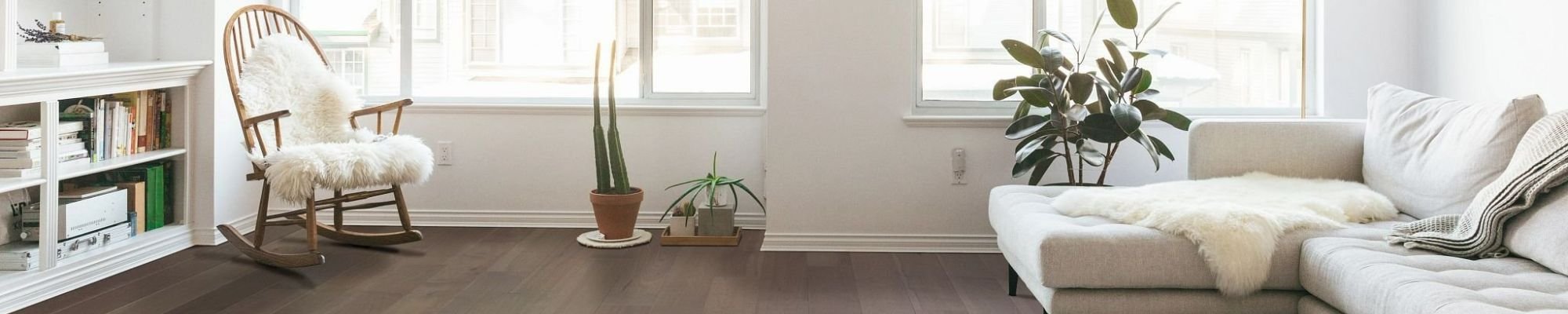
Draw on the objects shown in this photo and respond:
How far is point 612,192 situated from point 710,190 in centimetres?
35

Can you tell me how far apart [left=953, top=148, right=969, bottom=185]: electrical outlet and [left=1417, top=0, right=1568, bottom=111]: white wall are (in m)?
1.58

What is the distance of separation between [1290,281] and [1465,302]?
626mm

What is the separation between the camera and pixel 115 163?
3.71 meters

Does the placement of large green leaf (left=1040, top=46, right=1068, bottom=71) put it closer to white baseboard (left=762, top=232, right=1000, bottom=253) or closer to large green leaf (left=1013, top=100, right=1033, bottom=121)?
large green leaf (left=1013, top=100, right=1033, bottom=121)

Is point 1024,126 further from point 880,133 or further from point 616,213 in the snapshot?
point 616,213

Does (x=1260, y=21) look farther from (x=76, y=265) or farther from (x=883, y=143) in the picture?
(x=76, y=265)

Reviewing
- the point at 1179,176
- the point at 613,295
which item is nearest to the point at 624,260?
the point at 613,295

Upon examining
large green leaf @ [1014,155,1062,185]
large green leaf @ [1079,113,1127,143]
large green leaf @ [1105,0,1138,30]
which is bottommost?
large green leaf @ [1014,155,1062,185]

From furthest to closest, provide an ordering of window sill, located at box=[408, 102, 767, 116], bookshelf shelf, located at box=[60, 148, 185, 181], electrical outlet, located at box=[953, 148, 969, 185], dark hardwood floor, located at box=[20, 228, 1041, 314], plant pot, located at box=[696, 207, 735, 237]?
1. window sill, located at box=[408, 102, 767, 116]
2. plant pot, located at box=[696, 207, 735, 237]
3. electrical outlet, located at box=[953, 148, 969, 185]
4. bookshelf shelf, located at box=[60, 148, 185, 181]
5. dark hardwood floor, located at box=[20, 228, 1041, 314]

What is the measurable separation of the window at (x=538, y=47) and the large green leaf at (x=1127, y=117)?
158cm

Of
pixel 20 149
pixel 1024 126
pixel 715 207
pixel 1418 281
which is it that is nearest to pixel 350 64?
pixel 20 149

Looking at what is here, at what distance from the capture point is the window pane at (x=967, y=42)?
→ 425 centimetres

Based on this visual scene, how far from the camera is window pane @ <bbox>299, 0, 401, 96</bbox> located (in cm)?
477

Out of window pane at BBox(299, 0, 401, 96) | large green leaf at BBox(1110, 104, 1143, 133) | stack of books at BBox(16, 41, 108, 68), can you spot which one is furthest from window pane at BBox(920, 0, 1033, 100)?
stack of books at BBox(16, 41, 108, 68)
